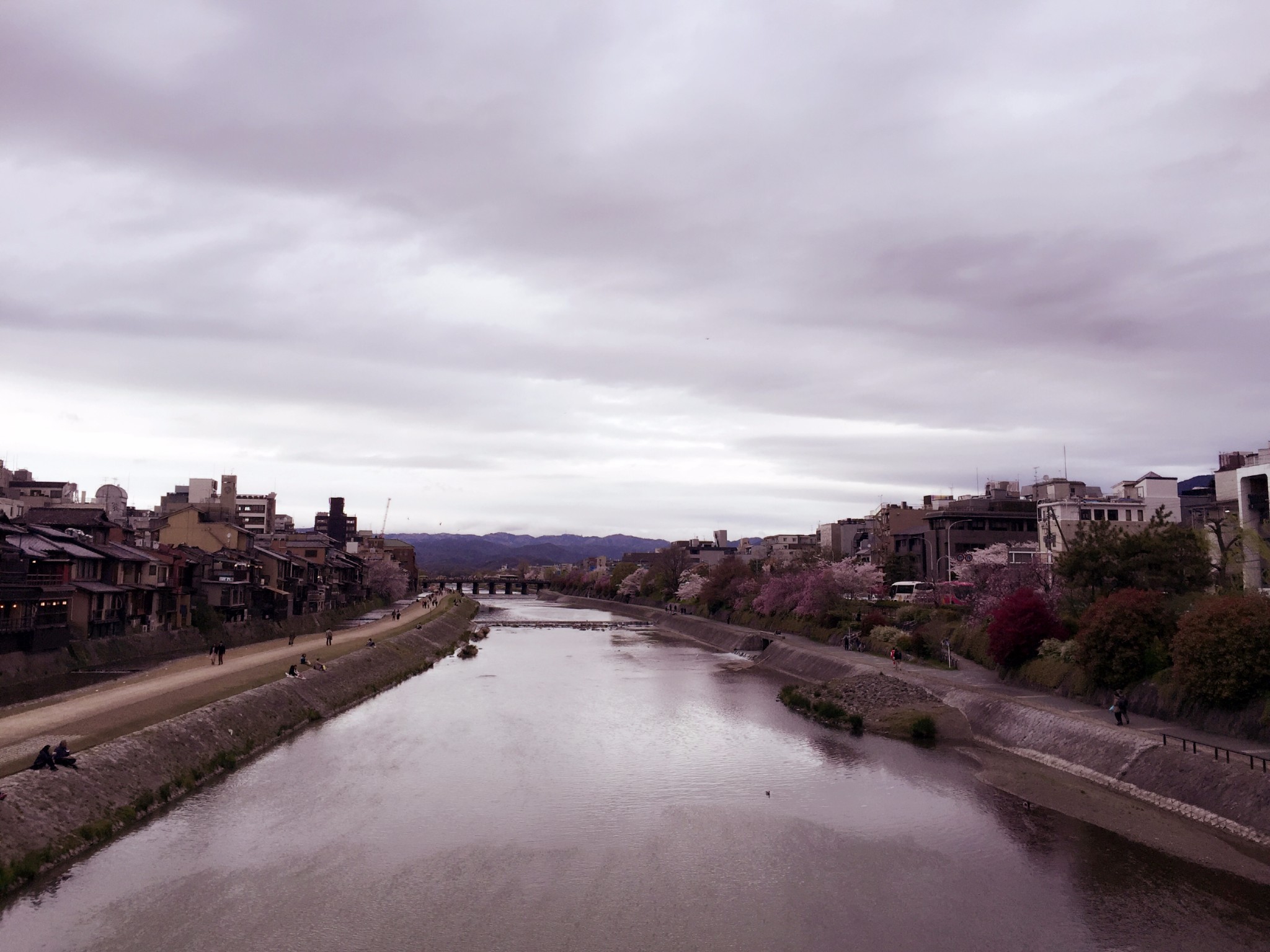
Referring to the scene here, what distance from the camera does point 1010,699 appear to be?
43719 millimetres

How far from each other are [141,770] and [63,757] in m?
3.79

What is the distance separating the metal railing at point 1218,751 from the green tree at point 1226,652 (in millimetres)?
2190

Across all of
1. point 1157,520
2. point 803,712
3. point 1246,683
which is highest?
point 1157,520

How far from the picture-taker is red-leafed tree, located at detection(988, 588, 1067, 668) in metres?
48.0

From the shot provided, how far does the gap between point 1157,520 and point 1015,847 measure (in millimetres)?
31395

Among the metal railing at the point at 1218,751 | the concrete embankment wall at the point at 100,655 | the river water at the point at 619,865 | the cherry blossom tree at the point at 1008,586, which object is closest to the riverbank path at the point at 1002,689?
the metal railing at the point at 1218,751

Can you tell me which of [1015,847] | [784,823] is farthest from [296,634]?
[1015,847]

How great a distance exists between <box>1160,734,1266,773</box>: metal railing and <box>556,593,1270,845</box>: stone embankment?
0.63 feet

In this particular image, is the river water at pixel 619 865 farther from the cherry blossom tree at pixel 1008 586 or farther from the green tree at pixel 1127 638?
the cherry blossom tree at pixel 1008 586

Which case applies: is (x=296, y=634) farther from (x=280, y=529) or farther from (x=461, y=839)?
(x=280, y=529)

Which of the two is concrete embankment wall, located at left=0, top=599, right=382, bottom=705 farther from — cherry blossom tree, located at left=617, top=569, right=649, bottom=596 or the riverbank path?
cherry blossom tree, located at left=617, top=569, right=649, bottom=596

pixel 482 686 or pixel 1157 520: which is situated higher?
pixel 1157 520

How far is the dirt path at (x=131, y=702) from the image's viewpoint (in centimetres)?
3098

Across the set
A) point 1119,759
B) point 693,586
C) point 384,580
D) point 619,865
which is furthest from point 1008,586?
point 384,580
